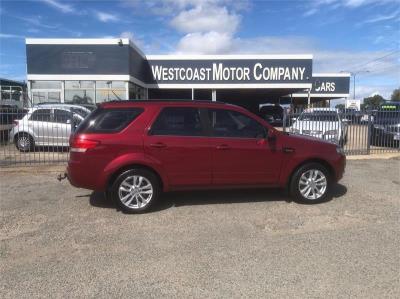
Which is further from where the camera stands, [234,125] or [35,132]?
[35,132]

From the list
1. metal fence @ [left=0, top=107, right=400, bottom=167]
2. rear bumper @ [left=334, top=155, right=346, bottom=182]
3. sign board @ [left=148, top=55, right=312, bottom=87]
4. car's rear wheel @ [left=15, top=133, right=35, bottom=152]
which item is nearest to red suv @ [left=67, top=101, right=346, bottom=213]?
rear bumper @ [left=334, top=155, right=346, bottom=182]

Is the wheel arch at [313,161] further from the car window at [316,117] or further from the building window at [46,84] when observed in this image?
A: the building window at [46,84]

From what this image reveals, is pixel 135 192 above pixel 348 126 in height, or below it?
below

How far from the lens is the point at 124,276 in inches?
171

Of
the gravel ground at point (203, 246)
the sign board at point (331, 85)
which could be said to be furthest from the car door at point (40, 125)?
the sign board at point (331, 85)

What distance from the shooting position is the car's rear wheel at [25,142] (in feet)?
43.6

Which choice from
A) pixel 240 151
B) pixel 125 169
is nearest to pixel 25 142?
pixel 125 169

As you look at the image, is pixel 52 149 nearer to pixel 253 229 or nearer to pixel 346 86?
pixel 253 229

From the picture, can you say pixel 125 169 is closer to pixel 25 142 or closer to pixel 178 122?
pixel 178 122

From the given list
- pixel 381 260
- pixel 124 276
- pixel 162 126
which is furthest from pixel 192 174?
pixel 381 260

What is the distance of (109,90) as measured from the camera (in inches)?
934

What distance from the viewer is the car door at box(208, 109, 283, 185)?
676 cm

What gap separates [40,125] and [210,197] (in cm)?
788

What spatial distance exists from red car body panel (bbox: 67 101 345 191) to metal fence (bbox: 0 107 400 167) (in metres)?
5.40
